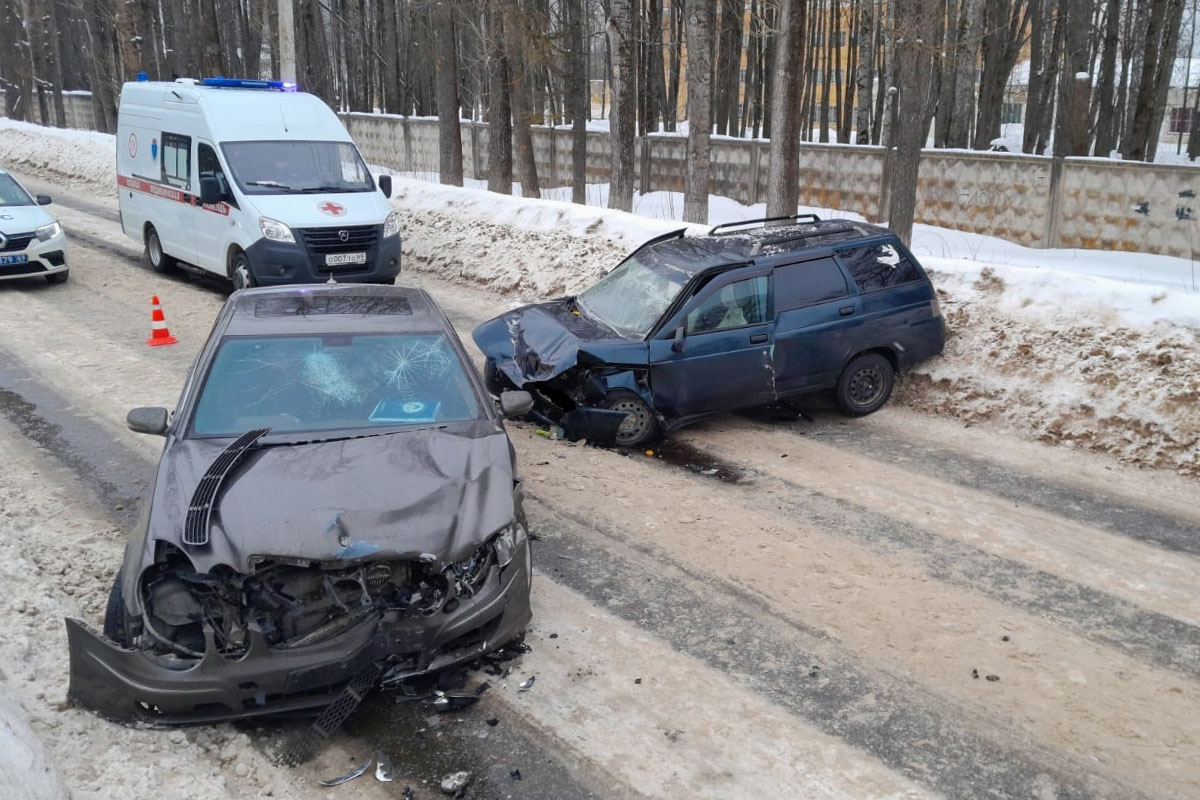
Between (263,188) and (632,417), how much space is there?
23.4 feet

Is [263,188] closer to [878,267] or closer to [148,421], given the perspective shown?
[878,267]

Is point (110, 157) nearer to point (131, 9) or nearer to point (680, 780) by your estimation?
point (131, 9)

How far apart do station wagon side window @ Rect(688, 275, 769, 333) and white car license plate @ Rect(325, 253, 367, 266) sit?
5.98 meters

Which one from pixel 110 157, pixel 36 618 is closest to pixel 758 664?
pixel 36 618

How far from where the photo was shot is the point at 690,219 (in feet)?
57.9

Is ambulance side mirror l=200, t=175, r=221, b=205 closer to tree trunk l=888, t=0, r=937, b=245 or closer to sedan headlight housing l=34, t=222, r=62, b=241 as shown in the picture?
sedan headlight housing l=34, t=222, r=62, b=241

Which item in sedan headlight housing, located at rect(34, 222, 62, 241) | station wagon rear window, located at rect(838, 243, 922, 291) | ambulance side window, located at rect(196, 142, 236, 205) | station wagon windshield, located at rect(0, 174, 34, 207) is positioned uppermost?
ambulance side window, located at rect(196, 142, 236, 205)

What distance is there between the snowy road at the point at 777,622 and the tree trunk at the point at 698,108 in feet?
28.1

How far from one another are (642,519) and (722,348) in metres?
2.22

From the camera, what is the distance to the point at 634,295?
9.55 meters

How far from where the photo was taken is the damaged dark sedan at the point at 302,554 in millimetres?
4488

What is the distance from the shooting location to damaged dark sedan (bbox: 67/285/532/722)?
Answer: 4488mm

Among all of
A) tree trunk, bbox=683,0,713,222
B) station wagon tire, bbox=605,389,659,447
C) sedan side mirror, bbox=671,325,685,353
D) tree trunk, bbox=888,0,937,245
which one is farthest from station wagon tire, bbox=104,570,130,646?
tree trunk, bbox=683,0,713,222

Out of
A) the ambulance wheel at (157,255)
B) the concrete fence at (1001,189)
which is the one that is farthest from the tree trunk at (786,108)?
the ambulance wheel at (157,255)
